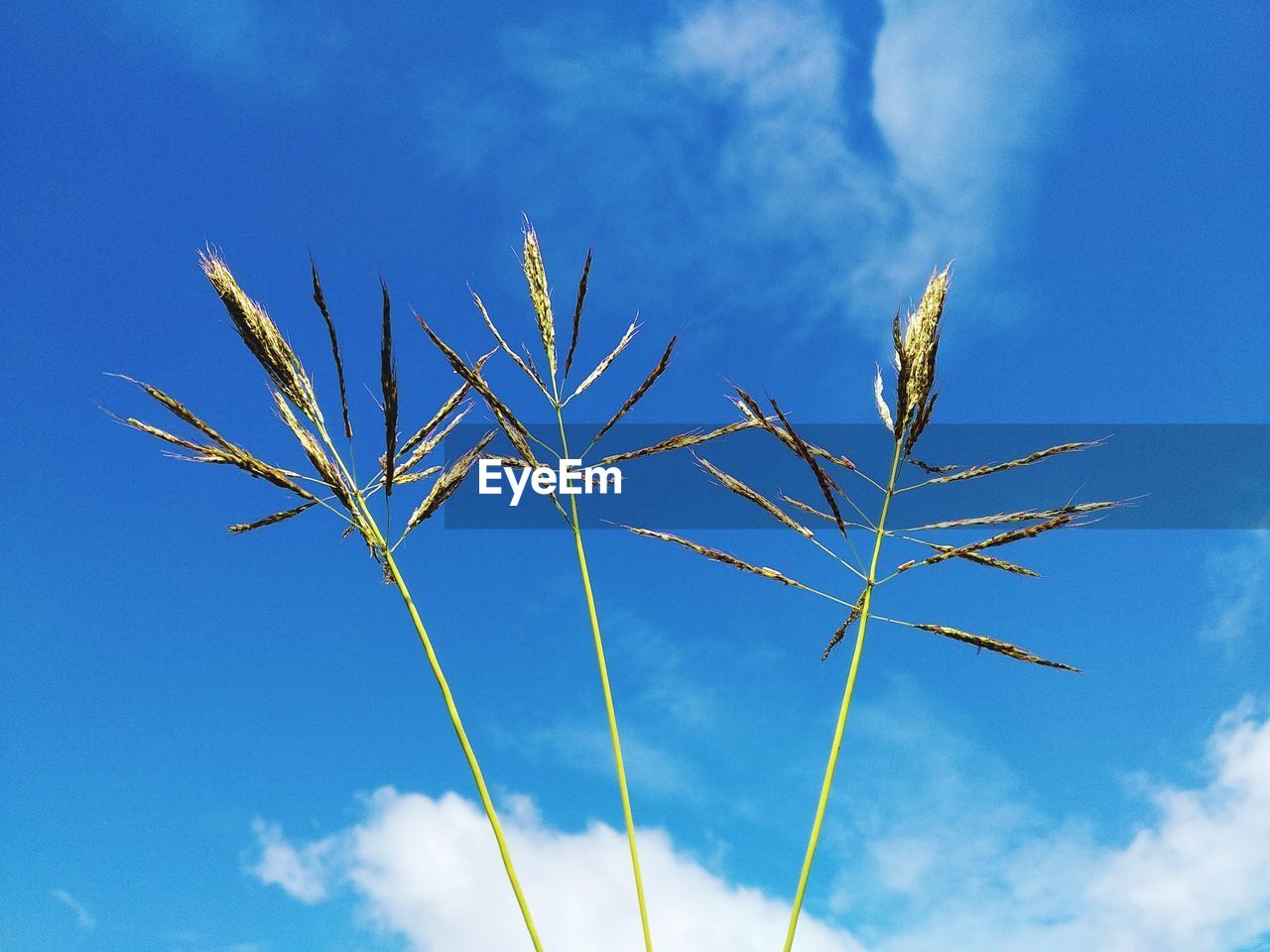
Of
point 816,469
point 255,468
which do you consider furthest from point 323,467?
point 816,469

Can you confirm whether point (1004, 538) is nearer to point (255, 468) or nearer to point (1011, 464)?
A: point (1011, 464)

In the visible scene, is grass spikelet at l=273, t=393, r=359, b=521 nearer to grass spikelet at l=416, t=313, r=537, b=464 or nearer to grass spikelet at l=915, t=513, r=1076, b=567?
grass spikelet at l=416, t=313, r=537, b=464

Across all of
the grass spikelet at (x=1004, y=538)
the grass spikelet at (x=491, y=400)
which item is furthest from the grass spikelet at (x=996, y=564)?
the grass spikelet at (x=491, y=400)

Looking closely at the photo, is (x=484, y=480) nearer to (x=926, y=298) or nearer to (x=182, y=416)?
(x=182, y=416)

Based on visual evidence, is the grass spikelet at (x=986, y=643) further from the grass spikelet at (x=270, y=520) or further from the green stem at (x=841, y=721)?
the grass spikelet at (x=270, y=520)

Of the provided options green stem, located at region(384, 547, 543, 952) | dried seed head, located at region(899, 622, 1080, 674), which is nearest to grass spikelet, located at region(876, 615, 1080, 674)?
dried seed head, located at region(899, 622, 1080, 674)

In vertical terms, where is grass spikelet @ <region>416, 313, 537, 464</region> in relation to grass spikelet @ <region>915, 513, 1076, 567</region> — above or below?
above
